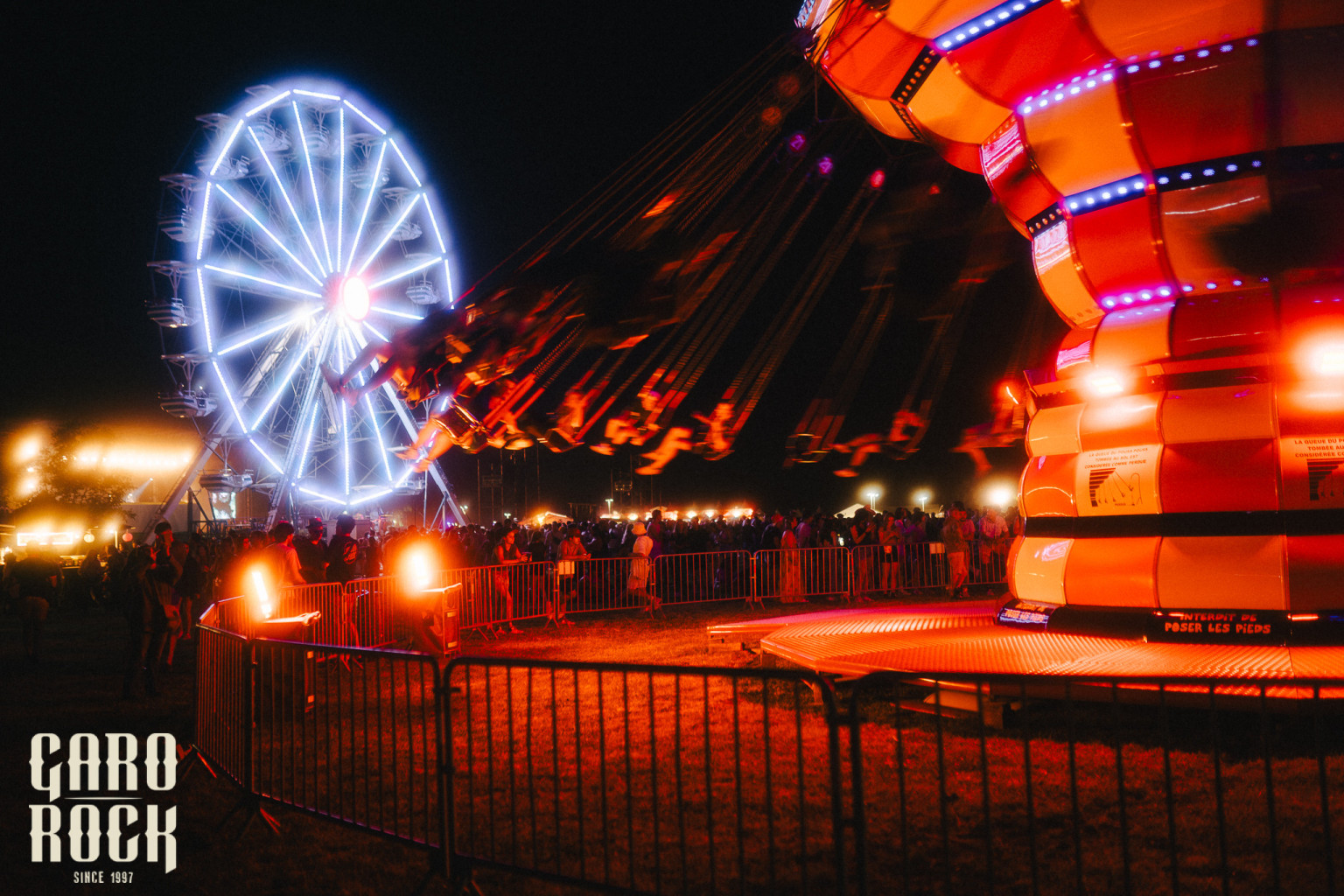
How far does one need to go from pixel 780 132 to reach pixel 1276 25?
332 centimetres

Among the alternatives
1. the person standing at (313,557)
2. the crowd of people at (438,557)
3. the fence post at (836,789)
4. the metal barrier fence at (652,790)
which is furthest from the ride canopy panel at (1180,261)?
the person standing at (313,557)

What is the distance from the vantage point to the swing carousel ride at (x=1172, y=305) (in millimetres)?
5781

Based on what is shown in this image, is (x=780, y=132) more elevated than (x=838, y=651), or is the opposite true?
(x=780, y=132)

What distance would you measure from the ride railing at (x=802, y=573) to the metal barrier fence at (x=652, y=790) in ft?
26.1

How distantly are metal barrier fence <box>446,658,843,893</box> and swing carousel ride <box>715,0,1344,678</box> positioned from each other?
3.94 feet

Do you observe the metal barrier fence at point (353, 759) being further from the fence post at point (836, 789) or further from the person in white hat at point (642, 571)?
the person in white hat at point (642, 571)

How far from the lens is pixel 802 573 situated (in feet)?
51.3

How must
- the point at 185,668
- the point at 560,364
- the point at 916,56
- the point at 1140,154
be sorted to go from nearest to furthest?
1. the point at 1140,154
2. the point at 916,56
3. the point at 560,364
4. the point at 185,668

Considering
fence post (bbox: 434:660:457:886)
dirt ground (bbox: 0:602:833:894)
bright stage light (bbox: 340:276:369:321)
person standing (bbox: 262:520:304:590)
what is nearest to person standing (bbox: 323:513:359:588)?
person standing (bbox: 262:520:304:590)

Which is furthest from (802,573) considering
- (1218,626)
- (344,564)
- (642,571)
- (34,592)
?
(34,592)

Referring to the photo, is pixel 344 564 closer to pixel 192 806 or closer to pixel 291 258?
pixel 192 806

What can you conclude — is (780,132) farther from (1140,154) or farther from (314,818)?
(314,818)

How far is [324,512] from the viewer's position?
93.1 ft

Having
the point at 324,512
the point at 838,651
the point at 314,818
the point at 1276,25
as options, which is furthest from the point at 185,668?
the point at 324,512
